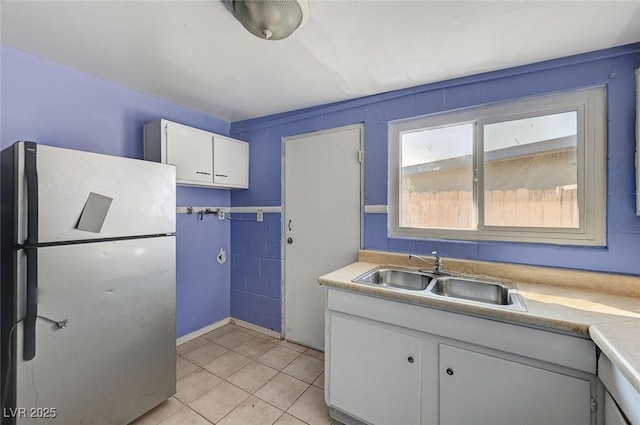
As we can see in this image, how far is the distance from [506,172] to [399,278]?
1.02 m

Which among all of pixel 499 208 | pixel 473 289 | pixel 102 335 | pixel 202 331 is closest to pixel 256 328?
pixel 202 331

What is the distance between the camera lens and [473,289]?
66.2 inches

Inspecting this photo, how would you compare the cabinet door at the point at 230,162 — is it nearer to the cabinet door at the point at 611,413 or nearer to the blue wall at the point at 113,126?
the blue wall at the point at 113,126

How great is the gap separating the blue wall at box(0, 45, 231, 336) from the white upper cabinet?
0.67ft

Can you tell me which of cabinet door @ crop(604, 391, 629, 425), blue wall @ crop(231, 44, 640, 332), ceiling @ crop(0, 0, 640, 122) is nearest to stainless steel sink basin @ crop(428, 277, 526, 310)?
blue wall @ crop(231, 44, 640, 332)

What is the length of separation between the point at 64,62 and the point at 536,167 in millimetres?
3119

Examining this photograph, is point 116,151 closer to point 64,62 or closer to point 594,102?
point 64,62

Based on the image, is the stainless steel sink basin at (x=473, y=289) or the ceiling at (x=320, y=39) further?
the stainless steel sink basin at (x=473, y=289)

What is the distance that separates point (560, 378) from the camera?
1.08 metres

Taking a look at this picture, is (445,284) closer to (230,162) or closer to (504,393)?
(504,393)

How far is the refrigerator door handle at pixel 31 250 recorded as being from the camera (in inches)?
45.6

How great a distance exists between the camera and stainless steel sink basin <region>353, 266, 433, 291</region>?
71.1 inches

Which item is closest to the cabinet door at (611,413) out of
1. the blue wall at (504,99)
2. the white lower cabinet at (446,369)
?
the white lower cabinet at (446,369)

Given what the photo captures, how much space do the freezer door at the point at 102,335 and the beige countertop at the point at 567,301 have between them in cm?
107
